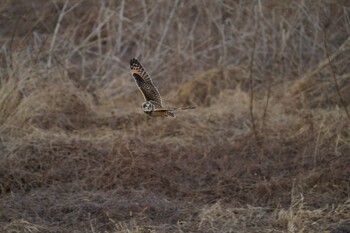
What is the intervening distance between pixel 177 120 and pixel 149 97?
316 cm

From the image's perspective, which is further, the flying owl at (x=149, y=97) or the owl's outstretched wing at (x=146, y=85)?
the owl's outstretched wing at (x=146, y=85)

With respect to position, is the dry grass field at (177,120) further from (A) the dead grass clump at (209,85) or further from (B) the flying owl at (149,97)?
(B) the flying owl at (149,97)

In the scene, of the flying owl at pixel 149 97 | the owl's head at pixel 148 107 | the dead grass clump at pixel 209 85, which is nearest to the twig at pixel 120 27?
the dead grass clump at pixel 209 85

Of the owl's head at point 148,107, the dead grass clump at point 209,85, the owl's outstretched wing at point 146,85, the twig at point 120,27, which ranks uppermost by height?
the twig at point 120,27

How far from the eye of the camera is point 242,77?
8227mm

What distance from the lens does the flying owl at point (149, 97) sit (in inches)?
138

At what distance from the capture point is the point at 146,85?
3785 millimetres

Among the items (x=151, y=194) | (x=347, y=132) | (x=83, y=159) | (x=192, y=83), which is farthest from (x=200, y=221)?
(x=192, y=83)

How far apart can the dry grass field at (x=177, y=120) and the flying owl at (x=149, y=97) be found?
100 centimetres

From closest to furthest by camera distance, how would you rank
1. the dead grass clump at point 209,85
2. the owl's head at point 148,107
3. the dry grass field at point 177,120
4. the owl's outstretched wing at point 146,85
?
the owl's head at point 148,107, the owl's outstretched wing at point 146,85, the dry grass field at point 177,120, the dead grass clump at point 209,85

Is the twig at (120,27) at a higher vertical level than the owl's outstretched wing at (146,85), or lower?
higher

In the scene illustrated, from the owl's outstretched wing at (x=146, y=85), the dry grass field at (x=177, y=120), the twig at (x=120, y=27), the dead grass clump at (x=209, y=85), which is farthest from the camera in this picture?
the twig at (x=120, y=27)

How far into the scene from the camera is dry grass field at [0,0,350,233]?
4.77 meters

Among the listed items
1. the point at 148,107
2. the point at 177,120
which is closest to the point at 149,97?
the point at 148,107
